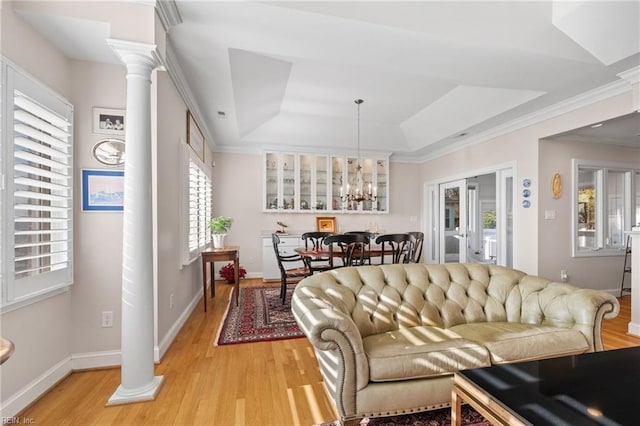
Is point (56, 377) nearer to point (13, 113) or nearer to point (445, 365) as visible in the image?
point (13, 113)

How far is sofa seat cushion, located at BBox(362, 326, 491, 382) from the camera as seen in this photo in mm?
1560

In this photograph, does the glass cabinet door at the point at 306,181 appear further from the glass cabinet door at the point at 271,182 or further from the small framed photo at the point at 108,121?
the small framed photo at the point at 108,121

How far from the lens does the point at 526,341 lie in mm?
1801

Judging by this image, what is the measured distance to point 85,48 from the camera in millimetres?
2170

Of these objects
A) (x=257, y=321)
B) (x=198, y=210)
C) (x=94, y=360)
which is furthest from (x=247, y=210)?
(x=94, y=360)

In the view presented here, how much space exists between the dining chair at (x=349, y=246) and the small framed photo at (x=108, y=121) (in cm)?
224

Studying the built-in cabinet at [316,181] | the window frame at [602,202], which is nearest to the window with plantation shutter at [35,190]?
the built-in cabinet at [316,181]

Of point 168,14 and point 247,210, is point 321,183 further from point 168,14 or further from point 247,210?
point 168,14

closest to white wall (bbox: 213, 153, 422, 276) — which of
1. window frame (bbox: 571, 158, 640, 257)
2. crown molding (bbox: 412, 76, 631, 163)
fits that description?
crown molding (bbox: 412, 76, 631, 163)

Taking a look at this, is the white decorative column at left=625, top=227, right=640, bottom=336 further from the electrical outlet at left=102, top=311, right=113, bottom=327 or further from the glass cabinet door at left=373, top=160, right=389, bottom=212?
the electrical outlet at left=102, top=311, right=113, bottom=327

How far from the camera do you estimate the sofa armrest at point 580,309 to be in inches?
Answer: 74.2

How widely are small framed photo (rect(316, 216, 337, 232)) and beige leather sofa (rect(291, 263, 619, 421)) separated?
12.7 feet

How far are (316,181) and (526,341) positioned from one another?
4820 mm

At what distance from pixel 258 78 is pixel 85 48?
5.39ft
